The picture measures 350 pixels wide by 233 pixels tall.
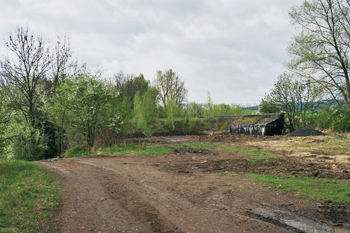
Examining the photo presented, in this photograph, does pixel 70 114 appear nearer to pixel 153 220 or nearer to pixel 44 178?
pixel 44 178

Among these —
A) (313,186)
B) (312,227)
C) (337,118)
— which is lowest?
(312,227)

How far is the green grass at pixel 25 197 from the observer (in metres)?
5.21

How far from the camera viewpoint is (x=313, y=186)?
25.5ft

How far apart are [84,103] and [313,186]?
47.8 ft

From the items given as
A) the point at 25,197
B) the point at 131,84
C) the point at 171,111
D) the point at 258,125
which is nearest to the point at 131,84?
the point at 131,84

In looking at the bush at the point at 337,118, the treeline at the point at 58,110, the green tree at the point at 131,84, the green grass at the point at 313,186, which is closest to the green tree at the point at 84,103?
the treeline at the point at 58,110

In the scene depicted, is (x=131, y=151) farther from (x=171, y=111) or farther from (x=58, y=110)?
(x=171, y=111)

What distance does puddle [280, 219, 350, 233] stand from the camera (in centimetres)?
502

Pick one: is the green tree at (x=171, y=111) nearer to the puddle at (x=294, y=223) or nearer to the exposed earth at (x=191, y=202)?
the exposed earth at (x=191, y=202)

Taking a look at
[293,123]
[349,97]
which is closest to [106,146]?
[349,97]

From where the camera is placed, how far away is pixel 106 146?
1859 centimetres

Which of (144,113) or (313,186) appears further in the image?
(144,113)

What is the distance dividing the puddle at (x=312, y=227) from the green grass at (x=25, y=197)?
504cm


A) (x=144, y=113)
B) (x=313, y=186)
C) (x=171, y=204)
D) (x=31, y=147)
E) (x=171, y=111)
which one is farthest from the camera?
(x=171, y=111)
